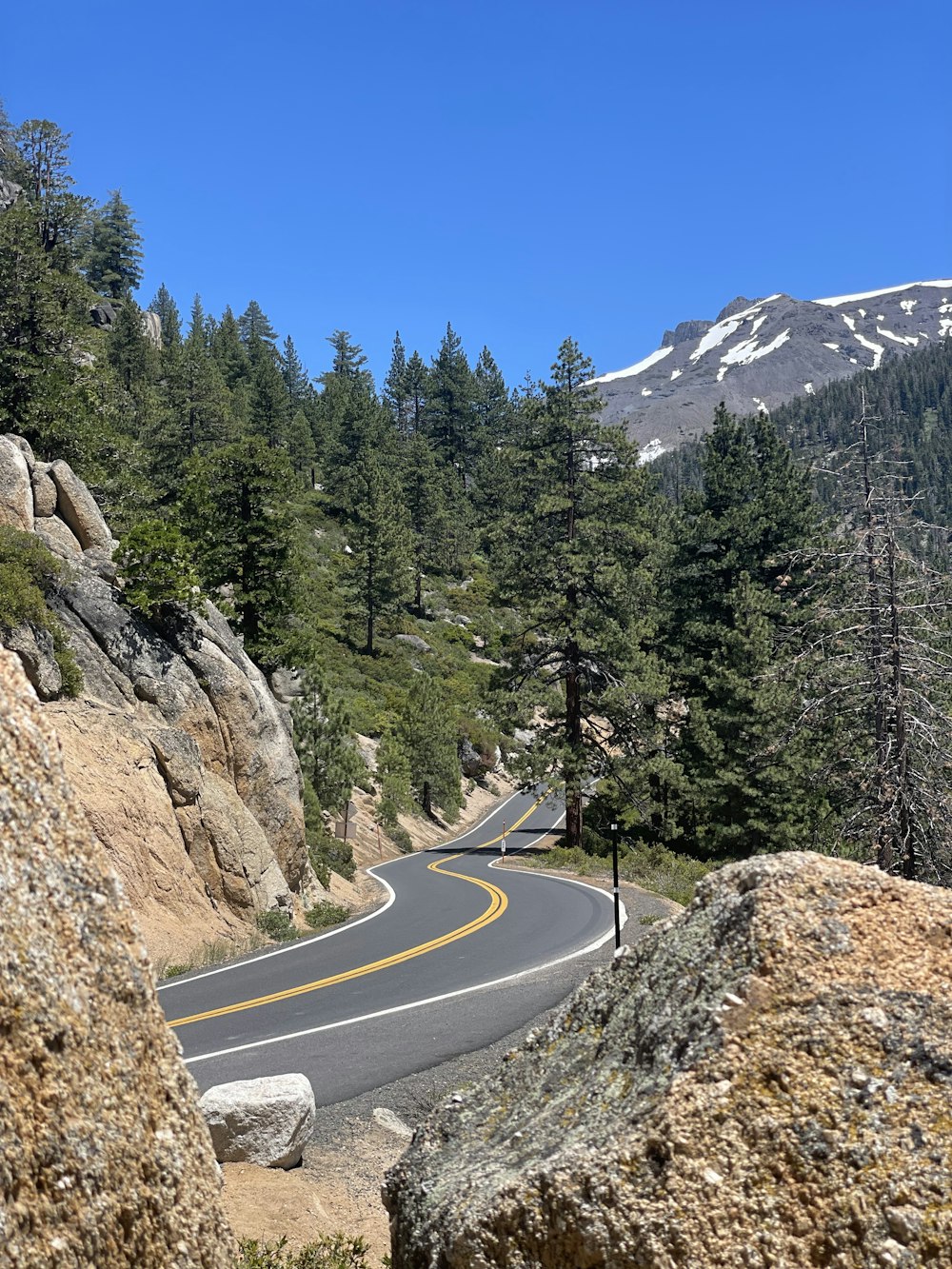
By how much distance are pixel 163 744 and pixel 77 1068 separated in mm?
15705

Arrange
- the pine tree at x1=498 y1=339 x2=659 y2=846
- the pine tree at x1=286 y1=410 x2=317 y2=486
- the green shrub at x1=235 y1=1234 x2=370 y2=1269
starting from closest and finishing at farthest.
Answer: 1. the green shrub at x1=235 y1=1234 x2=370 y2=1269
2. the pine tree at x1=498 y1=339 x2=659 y2=846
3. the pine tree at x1=286 y1=410 x2=317 y2=486

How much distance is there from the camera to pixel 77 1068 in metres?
2.95

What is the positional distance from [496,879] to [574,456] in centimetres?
1479

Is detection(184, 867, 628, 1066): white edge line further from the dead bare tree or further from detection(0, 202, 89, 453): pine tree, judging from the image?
detection(0, 202, 89, 453): pine tree

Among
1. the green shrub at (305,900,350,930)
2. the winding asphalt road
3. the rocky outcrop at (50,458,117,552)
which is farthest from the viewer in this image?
the green shrub at (305,900,350,930)

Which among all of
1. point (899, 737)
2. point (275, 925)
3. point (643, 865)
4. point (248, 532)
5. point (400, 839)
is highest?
point (248, 532)

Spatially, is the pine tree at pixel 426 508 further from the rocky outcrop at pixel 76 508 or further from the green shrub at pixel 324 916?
the rocky outcrop at pixel 76 508

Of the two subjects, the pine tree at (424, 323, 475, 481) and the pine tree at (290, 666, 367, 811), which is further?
the pine tree at (424, 323, 475, 481)

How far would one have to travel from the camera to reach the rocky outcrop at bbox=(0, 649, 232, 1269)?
2.72 meters

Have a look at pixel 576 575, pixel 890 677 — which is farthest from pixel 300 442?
pixel 890 677

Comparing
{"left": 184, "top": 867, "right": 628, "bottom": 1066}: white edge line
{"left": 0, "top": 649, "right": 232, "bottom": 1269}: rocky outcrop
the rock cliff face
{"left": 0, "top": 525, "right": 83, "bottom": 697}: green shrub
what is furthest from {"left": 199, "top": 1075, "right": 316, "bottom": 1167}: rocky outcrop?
{"left": 0, "top": 525, "right": 83, "bottom": 697}: green shrub

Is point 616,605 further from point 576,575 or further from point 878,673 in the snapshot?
point 878,673

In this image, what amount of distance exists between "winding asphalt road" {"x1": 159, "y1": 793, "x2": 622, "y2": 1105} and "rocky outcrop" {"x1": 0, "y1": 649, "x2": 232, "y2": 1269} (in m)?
6.38

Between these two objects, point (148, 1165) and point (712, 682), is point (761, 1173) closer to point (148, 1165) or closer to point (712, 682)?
point (148, 1165)
